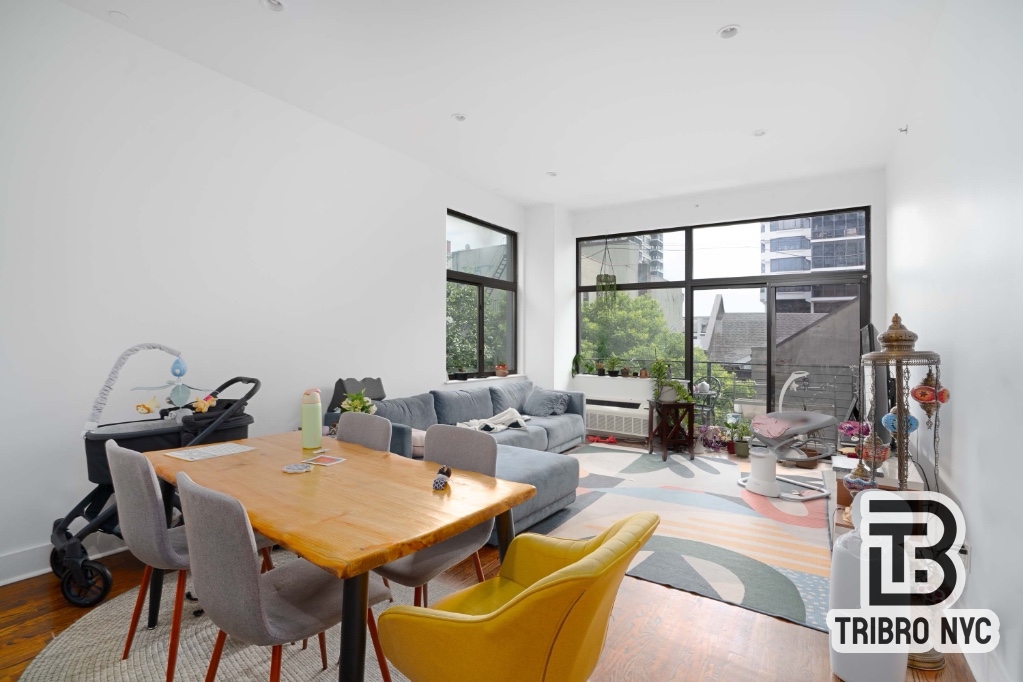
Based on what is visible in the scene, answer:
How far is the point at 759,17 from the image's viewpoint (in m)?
2.74

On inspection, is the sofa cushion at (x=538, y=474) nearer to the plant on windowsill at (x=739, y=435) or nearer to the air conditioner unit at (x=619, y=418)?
the air conditioner unit at (x=619, y=418)

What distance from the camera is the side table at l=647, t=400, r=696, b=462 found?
5.57 meters

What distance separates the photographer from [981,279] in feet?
6.86

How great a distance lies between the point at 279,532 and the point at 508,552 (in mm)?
716

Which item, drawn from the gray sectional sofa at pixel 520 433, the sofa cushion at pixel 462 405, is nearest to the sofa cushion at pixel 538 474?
the gray sectional sofa at pixel 520 433

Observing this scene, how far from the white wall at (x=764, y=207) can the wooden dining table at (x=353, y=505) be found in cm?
525

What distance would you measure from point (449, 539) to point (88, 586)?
1854mm

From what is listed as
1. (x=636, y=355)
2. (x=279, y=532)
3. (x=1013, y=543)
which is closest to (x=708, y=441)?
(x=636, y=355)

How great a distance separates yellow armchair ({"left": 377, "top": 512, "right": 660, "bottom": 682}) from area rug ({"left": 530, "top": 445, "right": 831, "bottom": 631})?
1714 millimetres

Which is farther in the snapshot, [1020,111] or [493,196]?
[493,196]

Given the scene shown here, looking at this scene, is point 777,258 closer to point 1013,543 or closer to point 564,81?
point 564,81

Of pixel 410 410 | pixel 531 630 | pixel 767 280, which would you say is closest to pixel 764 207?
pixel 767 280

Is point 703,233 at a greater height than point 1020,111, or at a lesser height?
greater

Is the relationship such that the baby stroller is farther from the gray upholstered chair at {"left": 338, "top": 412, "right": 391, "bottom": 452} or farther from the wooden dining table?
the gray upholstered chair at {"left": 338, "top": 412, "right": 391, "bottom": 452}
